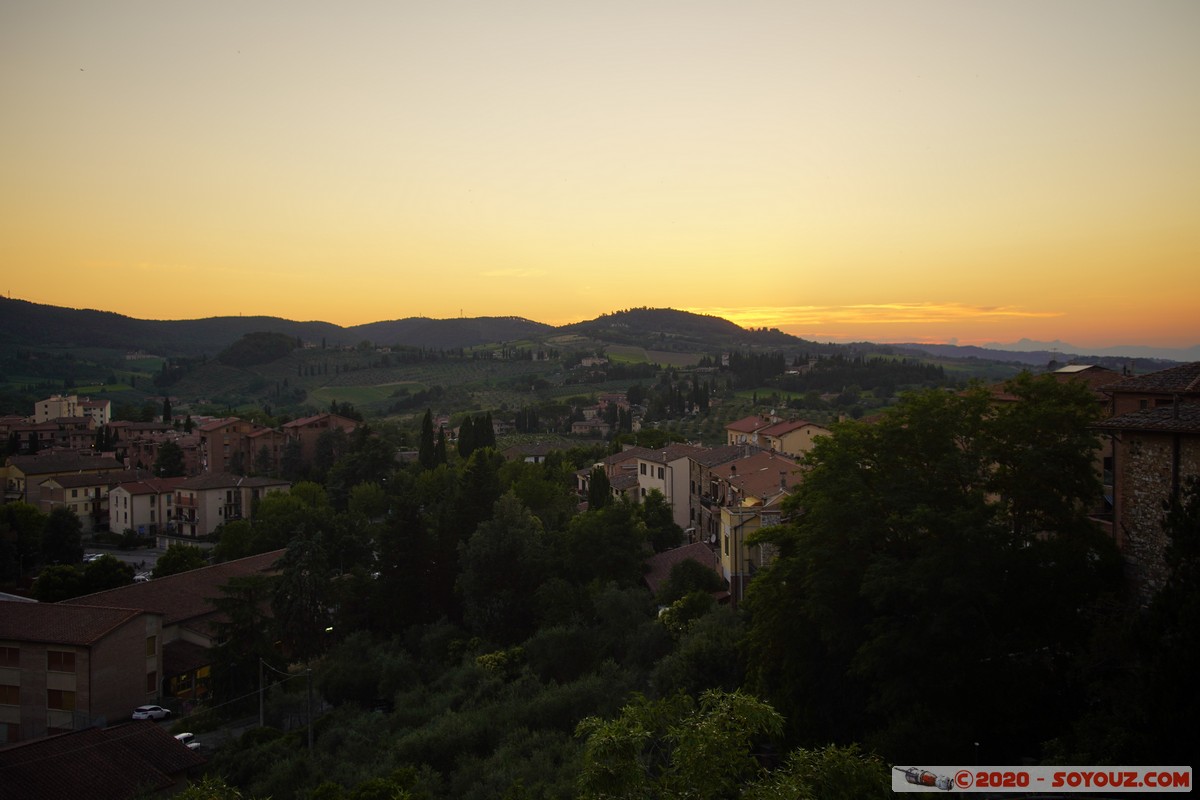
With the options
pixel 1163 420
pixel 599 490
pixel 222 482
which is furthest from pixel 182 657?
pixel 222 482

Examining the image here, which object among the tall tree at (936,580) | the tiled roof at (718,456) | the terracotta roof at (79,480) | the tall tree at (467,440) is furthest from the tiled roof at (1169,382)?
the terracotta roof at (79,480)

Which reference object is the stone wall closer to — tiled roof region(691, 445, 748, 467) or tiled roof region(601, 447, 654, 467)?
tiled roof region(691, 445, 748, 467)

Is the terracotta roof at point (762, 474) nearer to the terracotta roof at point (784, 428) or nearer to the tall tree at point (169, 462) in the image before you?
the terracotta roof at point (784, 428)

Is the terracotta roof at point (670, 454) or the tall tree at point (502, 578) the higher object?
the terracotta roof at point (670, 454)

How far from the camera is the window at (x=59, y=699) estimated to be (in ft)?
88.7

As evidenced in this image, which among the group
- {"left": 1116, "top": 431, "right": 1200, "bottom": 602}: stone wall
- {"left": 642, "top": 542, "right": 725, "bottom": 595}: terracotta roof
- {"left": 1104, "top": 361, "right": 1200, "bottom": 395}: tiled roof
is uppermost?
{"left": 1104, "top": 361, "right": 1200, "bottom": 395}: tiled roof

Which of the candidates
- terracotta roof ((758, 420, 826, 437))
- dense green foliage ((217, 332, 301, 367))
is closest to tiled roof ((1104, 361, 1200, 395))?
terracotta roof ((758, 420, 826, 437))

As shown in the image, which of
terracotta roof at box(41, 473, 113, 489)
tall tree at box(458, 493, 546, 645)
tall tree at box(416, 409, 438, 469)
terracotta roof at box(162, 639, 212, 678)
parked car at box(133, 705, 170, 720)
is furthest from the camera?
terracotta roof at box(41, 473, 113, 489)

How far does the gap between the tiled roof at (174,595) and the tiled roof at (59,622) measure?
185 cm

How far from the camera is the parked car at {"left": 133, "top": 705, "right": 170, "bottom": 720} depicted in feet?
89.0

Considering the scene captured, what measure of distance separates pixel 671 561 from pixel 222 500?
41058 millimetres

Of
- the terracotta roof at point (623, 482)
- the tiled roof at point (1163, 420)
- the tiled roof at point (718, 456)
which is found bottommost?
the terracotta roof at point (623, 482)

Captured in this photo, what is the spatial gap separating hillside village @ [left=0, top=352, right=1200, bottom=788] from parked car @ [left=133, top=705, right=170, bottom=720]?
74 cm

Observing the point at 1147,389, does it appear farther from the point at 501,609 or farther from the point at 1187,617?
the point at 501,609
